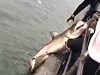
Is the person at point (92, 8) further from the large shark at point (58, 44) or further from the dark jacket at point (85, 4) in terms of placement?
the large shark at point (58, 44)

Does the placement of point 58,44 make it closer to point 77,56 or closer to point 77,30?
point 77,30

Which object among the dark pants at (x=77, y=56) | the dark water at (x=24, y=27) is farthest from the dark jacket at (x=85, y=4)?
the dark water at (x=24, y=27)

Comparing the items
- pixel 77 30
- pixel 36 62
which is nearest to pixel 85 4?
pixel 77 30

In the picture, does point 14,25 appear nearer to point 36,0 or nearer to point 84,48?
point 36,0

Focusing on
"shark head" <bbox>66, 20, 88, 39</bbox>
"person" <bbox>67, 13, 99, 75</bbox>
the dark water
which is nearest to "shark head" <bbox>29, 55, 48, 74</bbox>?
the dark water

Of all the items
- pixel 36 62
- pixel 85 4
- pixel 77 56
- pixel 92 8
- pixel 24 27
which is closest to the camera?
pixel 77 56

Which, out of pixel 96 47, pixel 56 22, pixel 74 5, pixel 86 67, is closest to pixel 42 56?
pixel 86 67

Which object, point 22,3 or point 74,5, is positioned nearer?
point 22,3

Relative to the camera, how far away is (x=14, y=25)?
10.5 meters

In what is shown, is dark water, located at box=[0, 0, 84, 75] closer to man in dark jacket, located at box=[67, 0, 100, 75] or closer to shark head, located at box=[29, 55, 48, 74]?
shark head, located at box=[29, 55, 48, 74]

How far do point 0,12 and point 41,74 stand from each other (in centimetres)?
550

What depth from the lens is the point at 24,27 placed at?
Result: 1073cm

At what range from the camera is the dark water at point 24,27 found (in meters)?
8.00

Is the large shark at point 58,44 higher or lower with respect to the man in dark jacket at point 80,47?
lower
